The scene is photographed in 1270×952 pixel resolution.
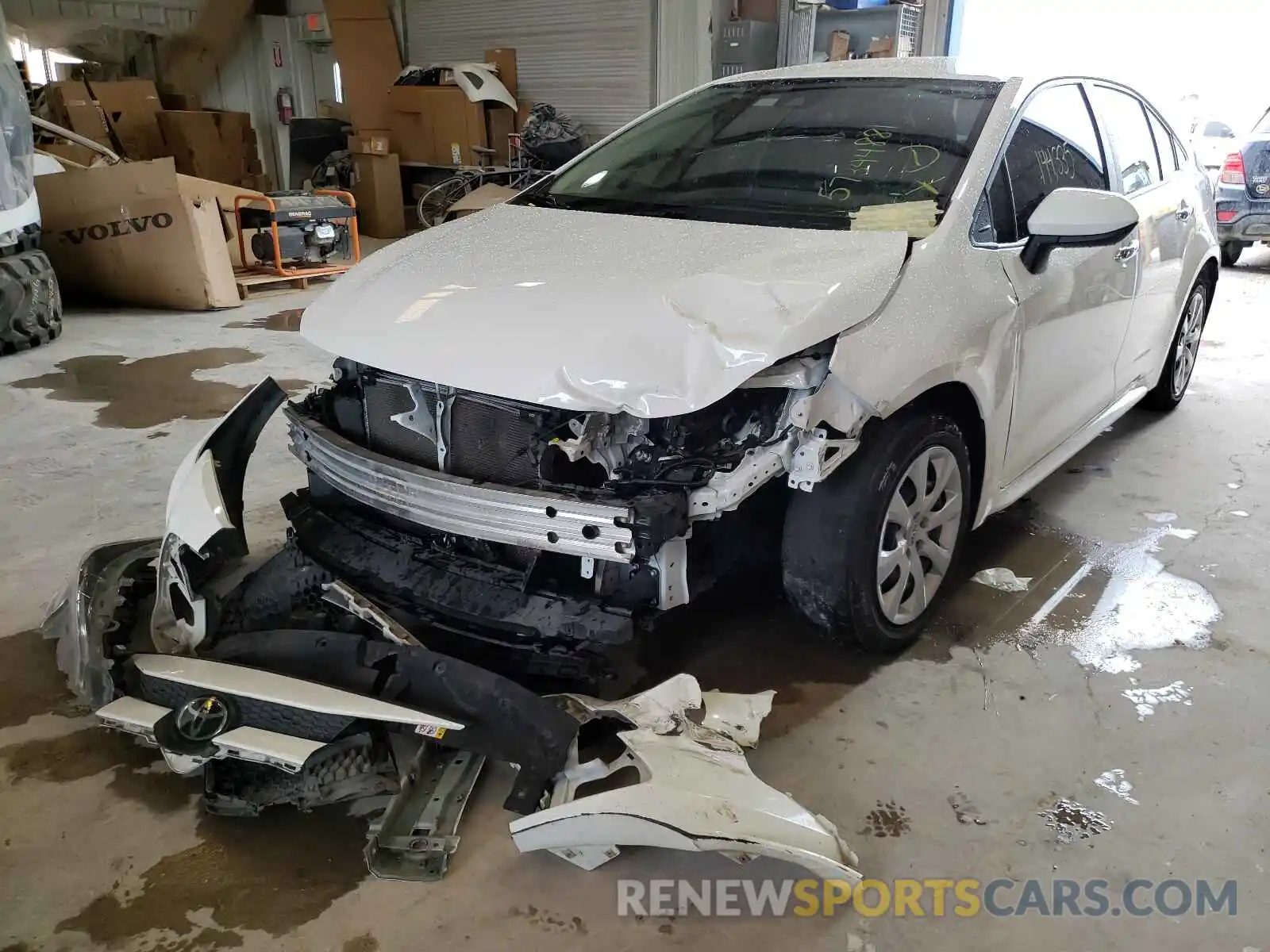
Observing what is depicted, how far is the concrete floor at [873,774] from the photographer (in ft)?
5.44

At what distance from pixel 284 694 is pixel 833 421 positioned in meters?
1.21

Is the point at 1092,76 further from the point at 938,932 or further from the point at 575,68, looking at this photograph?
the point at 575,68

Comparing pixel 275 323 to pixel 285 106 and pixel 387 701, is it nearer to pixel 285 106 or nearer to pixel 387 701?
pixel 387 701

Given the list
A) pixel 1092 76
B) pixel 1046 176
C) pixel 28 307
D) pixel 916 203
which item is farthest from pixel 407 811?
pixel 28 307

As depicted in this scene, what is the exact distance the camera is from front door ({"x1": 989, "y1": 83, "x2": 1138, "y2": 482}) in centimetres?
246

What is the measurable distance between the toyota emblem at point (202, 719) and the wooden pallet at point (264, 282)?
228 inches

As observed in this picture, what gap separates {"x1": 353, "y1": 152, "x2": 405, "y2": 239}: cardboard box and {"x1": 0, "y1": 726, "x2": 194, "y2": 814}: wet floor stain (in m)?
8.78

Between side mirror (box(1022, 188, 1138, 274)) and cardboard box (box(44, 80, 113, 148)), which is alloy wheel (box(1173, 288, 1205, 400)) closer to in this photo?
side mirror (box(1022, 188, 1138, 274))

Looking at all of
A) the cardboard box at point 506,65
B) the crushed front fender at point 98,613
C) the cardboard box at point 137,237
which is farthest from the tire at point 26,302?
the cardboard box at point 506,65

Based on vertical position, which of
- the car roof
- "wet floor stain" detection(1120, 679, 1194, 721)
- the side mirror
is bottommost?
"wet floor stain" detection(1120, 679, 1194, 721)

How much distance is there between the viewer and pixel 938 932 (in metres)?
1.65

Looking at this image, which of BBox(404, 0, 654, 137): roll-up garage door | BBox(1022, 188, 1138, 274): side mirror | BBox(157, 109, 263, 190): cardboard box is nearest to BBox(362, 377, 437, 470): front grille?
BBox(1022, 188, 1138, 274): side mirror

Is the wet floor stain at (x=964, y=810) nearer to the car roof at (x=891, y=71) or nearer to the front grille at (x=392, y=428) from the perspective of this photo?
the front grille at (x=392, y=428)

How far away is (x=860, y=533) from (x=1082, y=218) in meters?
0.95
